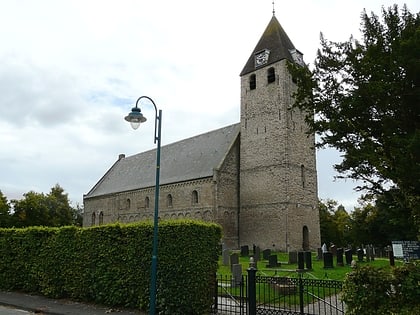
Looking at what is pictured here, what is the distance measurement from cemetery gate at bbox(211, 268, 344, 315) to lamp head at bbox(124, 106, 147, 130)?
14.9 feet

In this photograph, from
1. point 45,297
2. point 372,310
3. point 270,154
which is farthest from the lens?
point 270,154

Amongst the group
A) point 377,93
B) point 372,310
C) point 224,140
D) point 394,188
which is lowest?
point 372,310

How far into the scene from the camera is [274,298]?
1119 centimetres

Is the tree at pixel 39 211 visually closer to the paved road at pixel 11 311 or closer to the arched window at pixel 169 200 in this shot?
the arched window at pixel 169 200

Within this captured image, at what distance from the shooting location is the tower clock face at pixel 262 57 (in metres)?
34.7

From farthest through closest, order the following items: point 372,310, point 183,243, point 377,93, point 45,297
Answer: point 45,297, point 377,93, point 183,243, point 372,310

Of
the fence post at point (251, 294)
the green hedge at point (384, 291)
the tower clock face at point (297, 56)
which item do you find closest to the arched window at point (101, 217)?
the tower clock face at point (297, 56)

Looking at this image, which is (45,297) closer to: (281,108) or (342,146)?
(342,146)

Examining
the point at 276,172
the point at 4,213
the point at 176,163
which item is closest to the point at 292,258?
the point at 276,172

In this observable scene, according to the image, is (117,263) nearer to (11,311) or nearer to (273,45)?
(11,311)

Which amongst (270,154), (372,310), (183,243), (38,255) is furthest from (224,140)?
(372,310)

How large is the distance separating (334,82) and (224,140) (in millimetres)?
24103

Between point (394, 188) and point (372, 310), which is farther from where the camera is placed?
point (394, 188)

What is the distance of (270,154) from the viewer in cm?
3269
